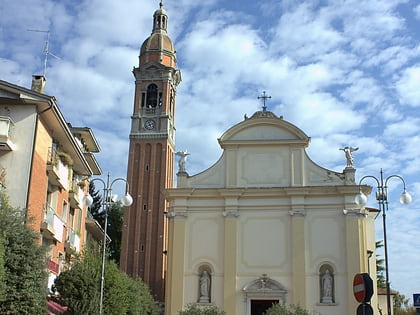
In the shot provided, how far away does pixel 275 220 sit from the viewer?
34.2 meters

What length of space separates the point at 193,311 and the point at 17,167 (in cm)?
937

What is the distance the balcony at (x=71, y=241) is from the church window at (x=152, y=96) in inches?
1202

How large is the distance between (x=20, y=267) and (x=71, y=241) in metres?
13.5

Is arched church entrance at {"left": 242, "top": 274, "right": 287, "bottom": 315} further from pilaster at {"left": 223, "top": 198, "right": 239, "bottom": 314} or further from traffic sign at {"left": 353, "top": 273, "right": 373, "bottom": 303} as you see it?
traffic sign at {"left": 353, "top": 273, "right": 373, "bottom": 303}

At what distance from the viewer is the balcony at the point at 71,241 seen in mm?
29984

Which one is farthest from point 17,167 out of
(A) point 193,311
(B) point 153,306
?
(B) point 153,306

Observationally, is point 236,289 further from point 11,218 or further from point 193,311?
point 11,218

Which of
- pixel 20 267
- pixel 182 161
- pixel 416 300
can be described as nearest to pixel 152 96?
pixel 182 161

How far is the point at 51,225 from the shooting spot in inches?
1040

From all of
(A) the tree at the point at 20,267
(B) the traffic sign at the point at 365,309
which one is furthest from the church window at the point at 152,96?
(B) the traffic sign at the point at 365,309

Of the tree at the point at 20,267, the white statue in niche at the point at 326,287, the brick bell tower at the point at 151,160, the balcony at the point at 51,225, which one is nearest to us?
the tree at the point at 20,267

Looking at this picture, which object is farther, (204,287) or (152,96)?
(152,96)

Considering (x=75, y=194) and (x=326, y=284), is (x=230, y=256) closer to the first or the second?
(x=326, y=284)

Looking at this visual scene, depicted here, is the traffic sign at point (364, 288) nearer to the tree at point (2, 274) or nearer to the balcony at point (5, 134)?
the tree at point (2, 274)
